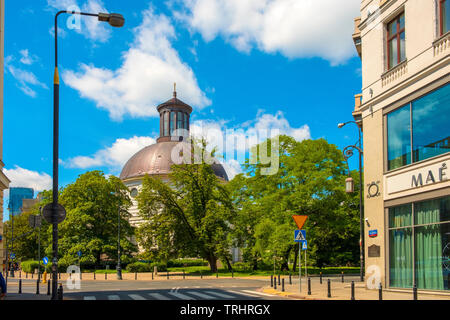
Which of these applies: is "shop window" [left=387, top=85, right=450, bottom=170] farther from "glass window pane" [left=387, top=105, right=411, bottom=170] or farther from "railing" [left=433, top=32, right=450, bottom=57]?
"railing" [left=433, top=32, right=450, bottom=57]

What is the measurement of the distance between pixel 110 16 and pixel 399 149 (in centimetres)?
1381

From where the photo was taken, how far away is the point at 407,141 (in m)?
20.0

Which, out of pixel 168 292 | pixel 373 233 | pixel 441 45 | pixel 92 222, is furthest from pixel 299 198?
pixel 92 222

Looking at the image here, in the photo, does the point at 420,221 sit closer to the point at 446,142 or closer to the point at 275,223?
the point at 446,142

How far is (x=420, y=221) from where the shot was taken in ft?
61.7

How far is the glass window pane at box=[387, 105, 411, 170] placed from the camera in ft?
65.5

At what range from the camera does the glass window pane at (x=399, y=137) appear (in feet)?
65.5

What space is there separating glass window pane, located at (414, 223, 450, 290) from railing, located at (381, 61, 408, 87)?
690cm

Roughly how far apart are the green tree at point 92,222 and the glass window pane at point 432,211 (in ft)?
145

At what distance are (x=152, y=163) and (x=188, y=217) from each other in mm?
36833

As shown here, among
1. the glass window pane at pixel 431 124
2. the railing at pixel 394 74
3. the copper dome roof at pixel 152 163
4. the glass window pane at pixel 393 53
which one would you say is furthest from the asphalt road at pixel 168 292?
the copper dome roof at pixel 152 163

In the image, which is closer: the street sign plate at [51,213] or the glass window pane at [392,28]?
the street sign plate at [51,213]

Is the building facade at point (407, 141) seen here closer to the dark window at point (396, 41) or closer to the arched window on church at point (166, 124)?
the dark window at point (396, 41)
